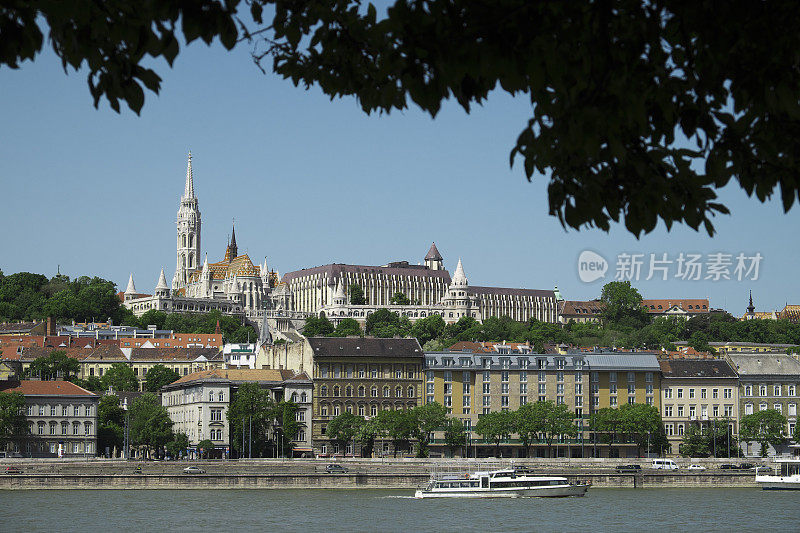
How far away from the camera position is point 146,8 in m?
7.82

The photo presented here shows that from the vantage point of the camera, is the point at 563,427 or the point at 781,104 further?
the point at 563,427

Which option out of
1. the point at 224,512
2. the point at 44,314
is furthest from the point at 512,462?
the point at 44,314

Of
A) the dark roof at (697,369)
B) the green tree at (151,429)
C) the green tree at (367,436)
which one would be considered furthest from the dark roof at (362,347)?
the dark roof at (697,369)

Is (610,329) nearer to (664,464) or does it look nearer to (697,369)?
(697,369)

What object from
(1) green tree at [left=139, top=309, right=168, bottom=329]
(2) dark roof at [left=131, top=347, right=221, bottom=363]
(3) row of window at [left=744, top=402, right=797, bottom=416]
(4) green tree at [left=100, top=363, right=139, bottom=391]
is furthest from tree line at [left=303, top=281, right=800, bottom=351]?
(3) row of window at [left=744, top=402, right=797, bottom=416]

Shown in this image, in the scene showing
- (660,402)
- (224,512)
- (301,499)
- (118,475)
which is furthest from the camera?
(660,402)

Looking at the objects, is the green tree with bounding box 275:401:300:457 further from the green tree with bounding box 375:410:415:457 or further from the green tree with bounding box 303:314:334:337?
the green tree with bounding box 303:314:334:337

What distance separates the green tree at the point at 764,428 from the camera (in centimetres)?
9150

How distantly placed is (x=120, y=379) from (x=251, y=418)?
35.4 metres

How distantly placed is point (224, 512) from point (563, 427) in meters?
39.4

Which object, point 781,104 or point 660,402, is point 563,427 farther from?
point 781,104

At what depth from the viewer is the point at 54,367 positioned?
123 m

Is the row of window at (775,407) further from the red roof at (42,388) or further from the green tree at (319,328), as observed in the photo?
the green tree at (319,328)

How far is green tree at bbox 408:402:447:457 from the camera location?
88.3m
